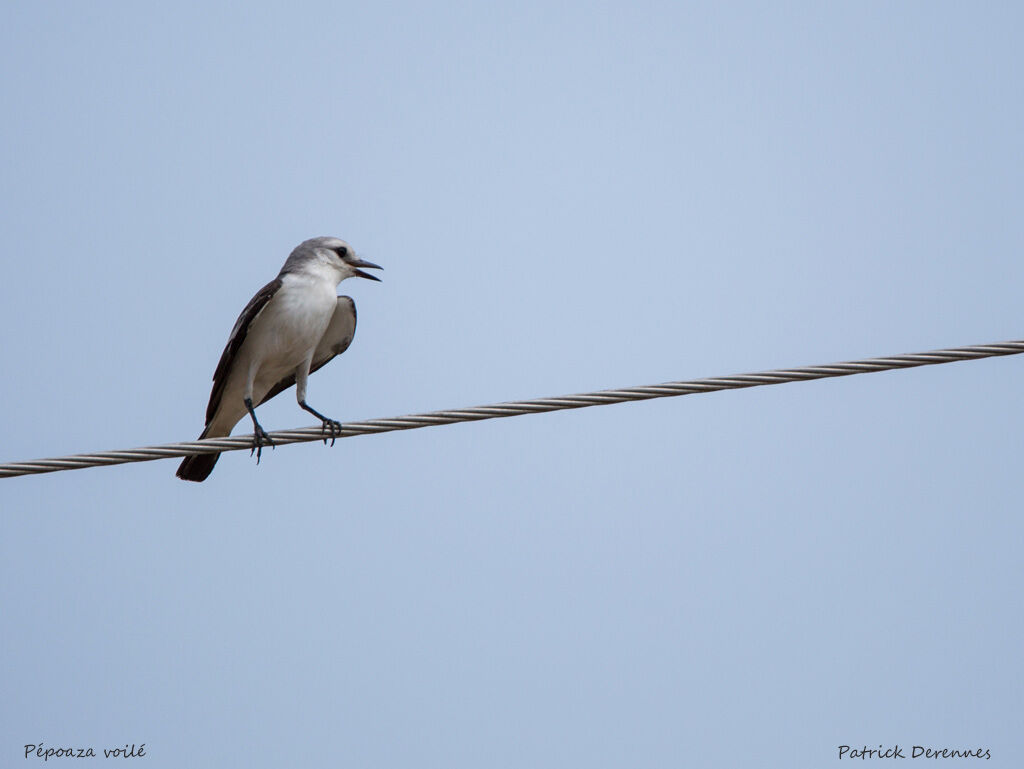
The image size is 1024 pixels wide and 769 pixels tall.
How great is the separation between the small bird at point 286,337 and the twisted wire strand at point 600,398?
2498 mm

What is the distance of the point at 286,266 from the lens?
9.24 metres

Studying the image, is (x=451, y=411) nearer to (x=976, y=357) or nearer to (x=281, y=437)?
(x=281, y=437)

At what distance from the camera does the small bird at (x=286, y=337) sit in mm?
8727

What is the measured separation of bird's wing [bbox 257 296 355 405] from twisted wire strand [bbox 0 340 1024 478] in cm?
325

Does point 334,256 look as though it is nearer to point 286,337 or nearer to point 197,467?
point 286,337

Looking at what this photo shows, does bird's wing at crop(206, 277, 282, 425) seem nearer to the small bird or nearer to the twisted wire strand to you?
the small bird

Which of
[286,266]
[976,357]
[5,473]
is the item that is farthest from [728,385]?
[286,266]

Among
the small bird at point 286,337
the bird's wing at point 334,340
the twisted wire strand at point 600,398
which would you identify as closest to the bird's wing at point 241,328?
the small bird at point 286,337

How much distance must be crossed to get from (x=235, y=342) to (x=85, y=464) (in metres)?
3.02

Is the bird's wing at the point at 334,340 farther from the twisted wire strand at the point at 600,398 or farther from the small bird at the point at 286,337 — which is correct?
the twisted wire strand at the point at 600,398

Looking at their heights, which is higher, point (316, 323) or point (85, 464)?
point (316, 323)

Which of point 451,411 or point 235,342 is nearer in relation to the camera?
point 451,411

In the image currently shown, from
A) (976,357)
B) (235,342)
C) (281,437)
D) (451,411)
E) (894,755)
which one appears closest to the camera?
(976,357)

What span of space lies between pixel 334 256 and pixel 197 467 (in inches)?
71.2
